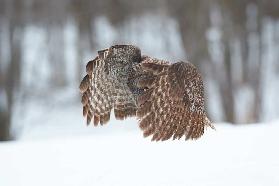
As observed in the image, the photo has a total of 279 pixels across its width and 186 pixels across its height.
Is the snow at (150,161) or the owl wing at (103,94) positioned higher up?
the owl wing at (103,94)

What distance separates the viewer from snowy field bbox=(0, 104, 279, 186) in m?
3.53

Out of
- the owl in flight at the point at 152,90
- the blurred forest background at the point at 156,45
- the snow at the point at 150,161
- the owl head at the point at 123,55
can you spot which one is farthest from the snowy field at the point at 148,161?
the blurred forest background at the point at 156,45

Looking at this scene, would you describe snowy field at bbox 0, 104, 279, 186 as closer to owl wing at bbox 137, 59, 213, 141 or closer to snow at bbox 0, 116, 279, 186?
snow at bbox 0, 116, 279, 186

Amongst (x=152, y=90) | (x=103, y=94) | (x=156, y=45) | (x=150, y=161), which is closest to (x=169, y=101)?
(x=152, y=90)

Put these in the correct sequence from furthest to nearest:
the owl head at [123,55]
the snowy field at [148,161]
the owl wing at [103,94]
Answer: the owl wing at [103,94] < the owl head at [123,55] < the snowy field at [148,161]

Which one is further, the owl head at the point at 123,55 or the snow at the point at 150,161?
the owl head at the point at 123,55

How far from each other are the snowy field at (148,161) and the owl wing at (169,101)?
0.27 metres

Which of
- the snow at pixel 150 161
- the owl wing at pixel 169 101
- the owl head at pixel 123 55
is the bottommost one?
the snow at pixel 150 161

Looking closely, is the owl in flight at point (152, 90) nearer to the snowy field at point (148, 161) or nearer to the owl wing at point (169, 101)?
the owl wing at point (169, 101)

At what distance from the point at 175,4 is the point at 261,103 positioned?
2695 millimetres

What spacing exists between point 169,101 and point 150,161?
56 centimetres

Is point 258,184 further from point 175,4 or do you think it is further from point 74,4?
point 74,4

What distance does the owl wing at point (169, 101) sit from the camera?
357 centimetres

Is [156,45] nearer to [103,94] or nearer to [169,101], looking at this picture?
[103,94]
